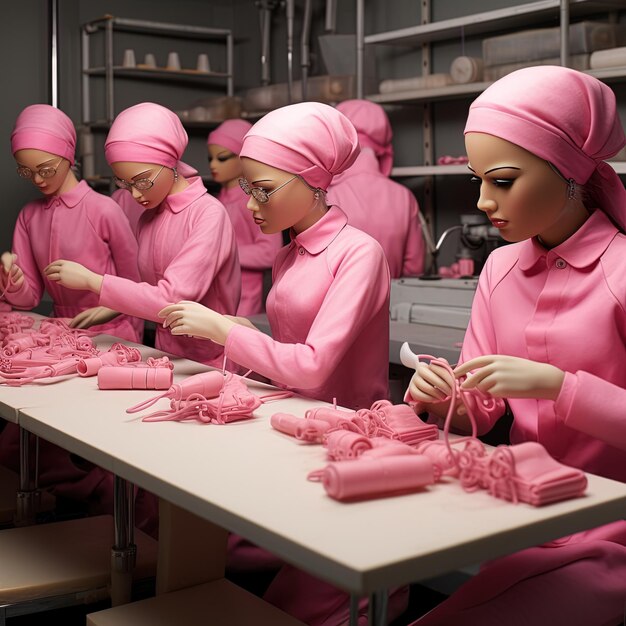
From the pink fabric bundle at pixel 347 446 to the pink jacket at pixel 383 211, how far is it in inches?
110

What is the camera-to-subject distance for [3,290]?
3.72 metres

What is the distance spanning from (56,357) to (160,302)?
39cm

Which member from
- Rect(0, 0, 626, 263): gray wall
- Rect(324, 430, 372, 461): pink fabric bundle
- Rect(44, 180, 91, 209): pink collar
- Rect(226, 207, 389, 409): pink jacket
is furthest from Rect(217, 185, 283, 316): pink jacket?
Rect(324, 430, 372, 461): pink fabric bundle

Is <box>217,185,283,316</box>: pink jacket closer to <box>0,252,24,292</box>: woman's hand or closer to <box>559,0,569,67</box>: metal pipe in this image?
<box>0,252,24,292</box>: woman's hand

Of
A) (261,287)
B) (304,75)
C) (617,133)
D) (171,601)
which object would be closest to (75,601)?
(171,601)

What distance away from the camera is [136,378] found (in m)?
2.45

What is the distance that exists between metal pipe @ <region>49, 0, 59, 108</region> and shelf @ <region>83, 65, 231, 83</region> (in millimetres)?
249

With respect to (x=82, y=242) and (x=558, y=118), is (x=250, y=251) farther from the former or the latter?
(x=558, y=118)

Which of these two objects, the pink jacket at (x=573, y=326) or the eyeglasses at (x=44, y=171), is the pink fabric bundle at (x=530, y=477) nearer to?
the pink jacket at (x=573, y=326)

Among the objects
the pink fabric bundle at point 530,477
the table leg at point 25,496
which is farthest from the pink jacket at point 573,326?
the table leg at point 25,496

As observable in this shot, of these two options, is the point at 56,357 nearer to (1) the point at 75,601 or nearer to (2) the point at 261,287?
(1) the point at 75,601

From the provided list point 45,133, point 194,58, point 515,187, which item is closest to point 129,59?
point 194,58

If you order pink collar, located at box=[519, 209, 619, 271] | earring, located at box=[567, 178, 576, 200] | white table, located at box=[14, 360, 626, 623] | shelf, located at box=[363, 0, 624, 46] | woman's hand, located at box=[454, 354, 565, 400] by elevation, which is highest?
shelf, located at box=[363, 0, 624, 46]

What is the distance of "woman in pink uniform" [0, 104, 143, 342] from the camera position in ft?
12.3
